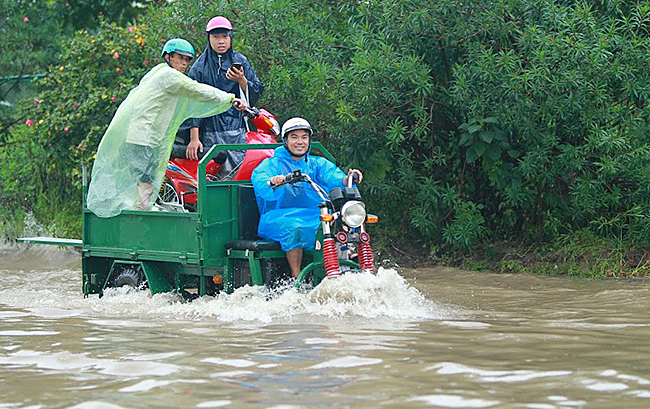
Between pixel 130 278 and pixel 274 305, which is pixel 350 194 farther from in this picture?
pixel 130 278

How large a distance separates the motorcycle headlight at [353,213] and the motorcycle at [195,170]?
1375 millimetres

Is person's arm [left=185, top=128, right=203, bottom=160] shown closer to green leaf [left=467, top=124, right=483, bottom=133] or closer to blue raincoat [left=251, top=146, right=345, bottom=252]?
blue raincoat [left=251, top=146, right=345, bottom=252]

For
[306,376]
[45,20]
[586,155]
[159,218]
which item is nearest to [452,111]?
[586,155]

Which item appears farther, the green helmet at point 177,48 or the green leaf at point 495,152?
the green leaf at point 495,152

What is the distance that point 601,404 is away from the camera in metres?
5.27

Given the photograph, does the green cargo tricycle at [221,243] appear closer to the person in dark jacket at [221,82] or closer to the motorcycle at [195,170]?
the motorcycle at [195,170]

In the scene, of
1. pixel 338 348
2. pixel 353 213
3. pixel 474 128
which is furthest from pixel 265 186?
pixel 474 128

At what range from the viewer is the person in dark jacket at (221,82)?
10.1 meters

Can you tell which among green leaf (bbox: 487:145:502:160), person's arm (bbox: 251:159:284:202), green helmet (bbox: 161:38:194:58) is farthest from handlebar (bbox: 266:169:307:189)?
green leaf (bbox: 487:145:502:160)

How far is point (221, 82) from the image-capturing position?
10.2 m

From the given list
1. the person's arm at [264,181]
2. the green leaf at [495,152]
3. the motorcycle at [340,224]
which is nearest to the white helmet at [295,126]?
the person's arm at [264,181]

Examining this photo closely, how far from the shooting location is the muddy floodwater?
5.50 metres

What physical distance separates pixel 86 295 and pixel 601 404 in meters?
6.14

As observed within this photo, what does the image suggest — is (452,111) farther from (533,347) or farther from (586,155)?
(533,347)
